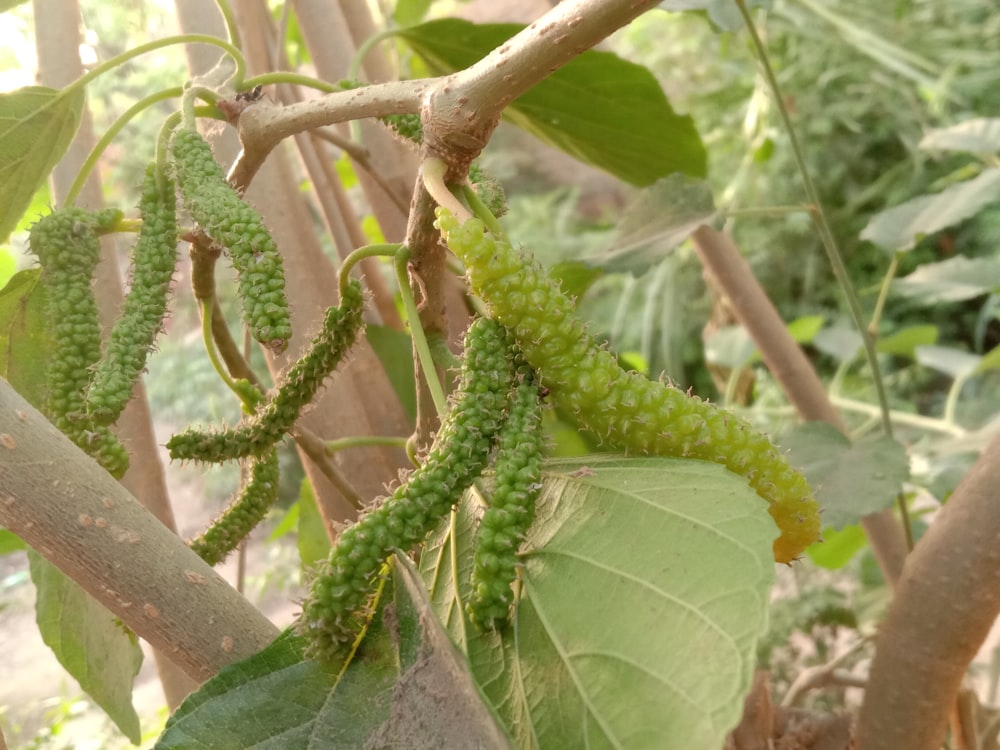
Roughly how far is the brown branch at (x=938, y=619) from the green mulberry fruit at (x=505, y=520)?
273 millimetres

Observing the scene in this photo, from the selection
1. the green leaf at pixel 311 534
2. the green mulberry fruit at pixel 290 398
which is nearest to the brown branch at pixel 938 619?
the green mulberry fruit at pixel 290 398

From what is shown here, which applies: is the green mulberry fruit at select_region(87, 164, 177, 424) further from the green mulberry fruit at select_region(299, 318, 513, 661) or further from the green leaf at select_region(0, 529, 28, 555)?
the green leaf at select_region(0, 529, 28, 555)

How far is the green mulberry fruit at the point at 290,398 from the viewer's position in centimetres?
39

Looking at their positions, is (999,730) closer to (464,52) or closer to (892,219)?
(892,219)

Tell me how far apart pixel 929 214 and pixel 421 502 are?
74 cm

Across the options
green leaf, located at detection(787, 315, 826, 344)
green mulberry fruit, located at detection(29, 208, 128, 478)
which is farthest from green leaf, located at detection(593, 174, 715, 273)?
green leaf, located at detection(787, 315, 826, 344)

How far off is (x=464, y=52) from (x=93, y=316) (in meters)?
0.37

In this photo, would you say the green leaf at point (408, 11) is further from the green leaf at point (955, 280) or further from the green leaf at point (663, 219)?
the green leaf at point (955, 280)

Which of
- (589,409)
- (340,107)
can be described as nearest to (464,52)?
(340,107)

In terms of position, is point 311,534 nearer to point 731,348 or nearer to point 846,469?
point 846,469

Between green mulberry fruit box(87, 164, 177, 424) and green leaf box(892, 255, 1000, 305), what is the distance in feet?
2.90

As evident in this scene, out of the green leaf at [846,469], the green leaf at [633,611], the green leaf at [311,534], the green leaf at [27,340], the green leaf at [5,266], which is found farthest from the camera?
the green leaf at [5,266]

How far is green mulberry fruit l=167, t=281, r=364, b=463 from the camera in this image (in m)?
0.39

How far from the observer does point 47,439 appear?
32cm
